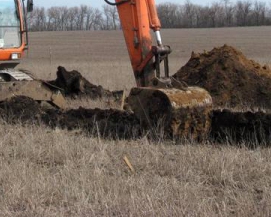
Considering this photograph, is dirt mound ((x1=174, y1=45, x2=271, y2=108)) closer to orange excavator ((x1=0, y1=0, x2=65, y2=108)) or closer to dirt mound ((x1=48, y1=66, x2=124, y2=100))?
dirt mound ((x1=48, y1=66, x2=124, y2=100))

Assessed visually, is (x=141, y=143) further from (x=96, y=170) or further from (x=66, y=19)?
(x=66, y=19)

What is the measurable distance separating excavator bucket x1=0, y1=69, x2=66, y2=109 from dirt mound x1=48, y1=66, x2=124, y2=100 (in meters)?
1.87

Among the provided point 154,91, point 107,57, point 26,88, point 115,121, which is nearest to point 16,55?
point 26,88

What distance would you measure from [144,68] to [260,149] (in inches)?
93.0

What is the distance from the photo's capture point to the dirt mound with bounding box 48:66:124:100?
11977 millimetres

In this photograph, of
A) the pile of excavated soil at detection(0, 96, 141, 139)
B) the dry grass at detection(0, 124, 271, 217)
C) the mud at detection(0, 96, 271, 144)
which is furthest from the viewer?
the pile of excavated soil at detection(0, 96, 141, 139)

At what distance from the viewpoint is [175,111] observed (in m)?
6.86

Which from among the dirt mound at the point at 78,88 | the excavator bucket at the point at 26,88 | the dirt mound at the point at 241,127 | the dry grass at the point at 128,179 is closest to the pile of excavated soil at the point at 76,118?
the excavator bucket at the point at 26,88

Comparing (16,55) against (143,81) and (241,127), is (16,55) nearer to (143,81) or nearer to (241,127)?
(143,81)

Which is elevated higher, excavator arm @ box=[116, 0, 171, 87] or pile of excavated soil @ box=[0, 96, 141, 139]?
excavator arm @ box=[116, 0, 171, 87]

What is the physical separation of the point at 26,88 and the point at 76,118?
157 centimetres

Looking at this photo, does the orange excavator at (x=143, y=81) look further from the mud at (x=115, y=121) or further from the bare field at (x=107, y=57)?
the bare field at (x=107, y=57)

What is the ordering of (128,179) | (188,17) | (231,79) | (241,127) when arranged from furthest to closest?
(188,17), (231,79), (241,127), (128,179)

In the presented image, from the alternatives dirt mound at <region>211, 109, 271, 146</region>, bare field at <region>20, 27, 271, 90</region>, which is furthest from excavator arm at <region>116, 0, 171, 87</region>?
bare field at <region>20, 27, 271, 90</region>
